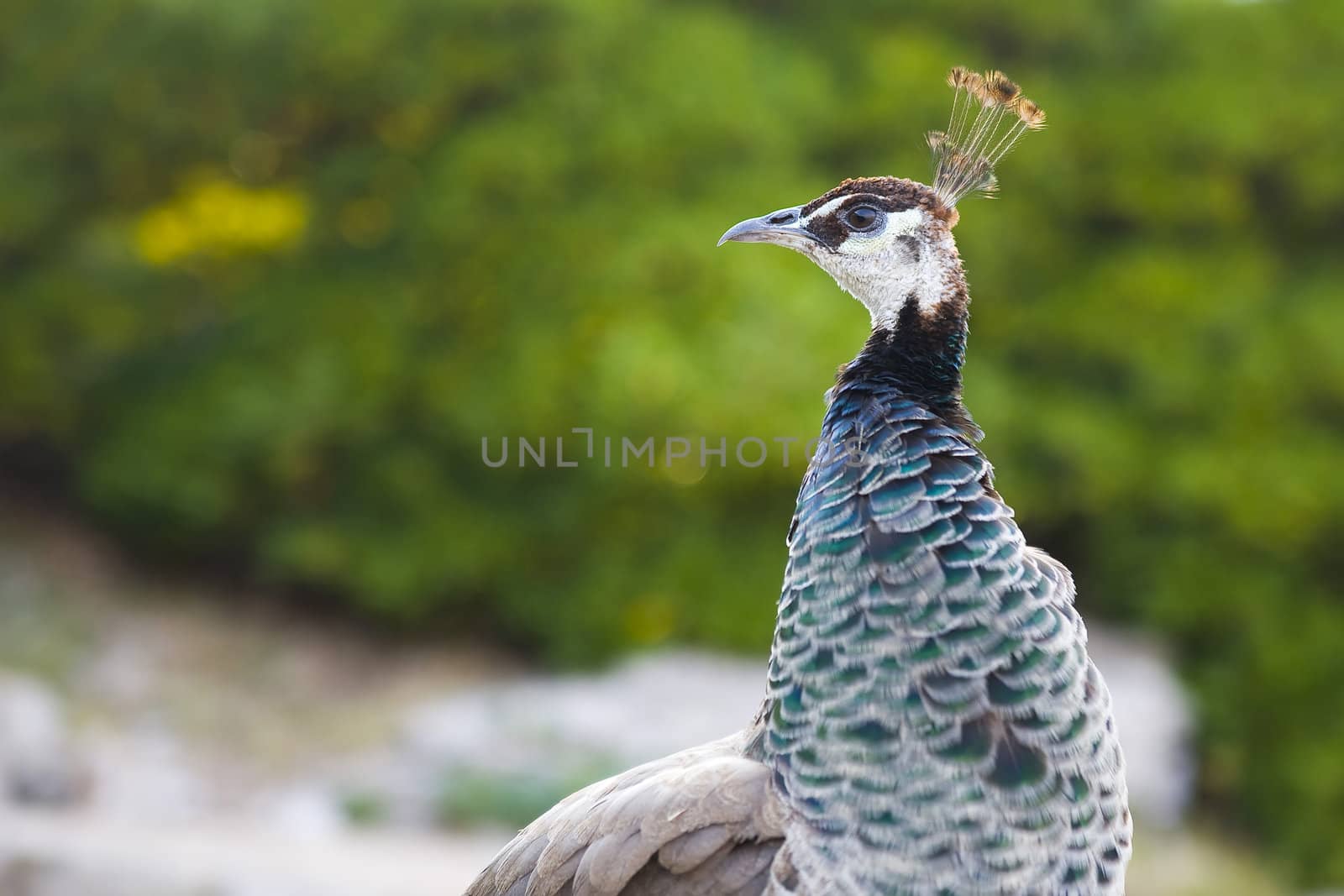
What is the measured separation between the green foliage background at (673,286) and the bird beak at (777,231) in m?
3.14

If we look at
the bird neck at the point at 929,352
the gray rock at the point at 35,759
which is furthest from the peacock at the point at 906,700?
the gray rock at the point at 35,759

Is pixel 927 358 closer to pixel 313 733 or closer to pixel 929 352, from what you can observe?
pixel 929 352

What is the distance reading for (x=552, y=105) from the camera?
5.57 m

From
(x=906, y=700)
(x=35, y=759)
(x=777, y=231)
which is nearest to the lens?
(x=906, y=700)

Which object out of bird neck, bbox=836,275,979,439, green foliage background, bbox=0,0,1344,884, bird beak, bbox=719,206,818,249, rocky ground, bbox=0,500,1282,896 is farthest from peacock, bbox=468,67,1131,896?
green foliage background, bbox=0,0,1344,884

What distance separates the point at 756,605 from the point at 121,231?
11.6 feet

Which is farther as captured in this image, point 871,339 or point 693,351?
point 693,351

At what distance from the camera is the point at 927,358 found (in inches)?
72.1

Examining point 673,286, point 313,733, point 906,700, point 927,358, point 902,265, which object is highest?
point 673,286

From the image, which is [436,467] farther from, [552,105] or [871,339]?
[871,339]

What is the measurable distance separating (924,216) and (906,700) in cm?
67

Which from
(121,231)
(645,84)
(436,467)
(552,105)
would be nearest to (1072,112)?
(645,84)

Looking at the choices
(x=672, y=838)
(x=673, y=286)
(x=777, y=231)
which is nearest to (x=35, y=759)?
(x=673, y=286)

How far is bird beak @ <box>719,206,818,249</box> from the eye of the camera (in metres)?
1.96
